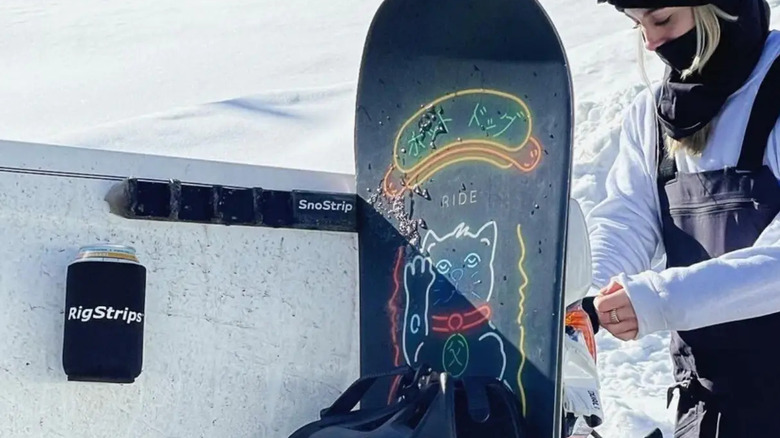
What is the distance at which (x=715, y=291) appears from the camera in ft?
5.35

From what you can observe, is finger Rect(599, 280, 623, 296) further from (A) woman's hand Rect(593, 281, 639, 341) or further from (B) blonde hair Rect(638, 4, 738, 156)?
(B) blonde hair Rect(638, 4, 738, 156)

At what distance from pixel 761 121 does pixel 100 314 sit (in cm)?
106

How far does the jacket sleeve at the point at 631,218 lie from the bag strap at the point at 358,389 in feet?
1.18

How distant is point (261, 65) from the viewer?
13.6 meters

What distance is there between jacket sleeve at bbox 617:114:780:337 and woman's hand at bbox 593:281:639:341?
13 mm

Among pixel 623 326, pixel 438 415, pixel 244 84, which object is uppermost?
pixel 244 84

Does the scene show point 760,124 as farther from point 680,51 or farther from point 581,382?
point 581,382

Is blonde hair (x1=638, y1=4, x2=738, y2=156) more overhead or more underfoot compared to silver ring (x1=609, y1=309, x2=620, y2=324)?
more overhead

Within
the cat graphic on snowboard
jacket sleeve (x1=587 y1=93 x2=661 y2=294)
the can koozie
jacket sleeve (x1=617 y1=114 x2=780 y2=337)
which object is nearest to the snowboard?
the cat graphic on snowboard

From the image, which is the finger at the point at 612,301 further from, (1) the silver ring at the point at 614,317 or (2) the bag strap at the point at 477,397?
(2) the bag strap at the point at 477,397

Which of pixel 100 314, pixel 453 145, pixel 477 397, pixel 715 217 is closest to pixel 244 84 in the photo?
pixel 453 145

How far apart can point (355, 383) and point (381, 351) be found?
0.13 m

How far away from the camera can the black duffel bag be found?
5.92 ft

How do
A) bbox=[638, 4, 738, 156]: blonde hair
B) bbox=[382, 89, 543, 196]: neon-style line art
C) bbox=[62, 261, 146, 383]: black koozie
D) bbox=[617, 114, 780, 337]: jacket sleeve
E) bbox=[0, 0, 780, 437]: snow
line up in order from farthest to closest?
bbox=[0, 0, 780, 437]: snow
bbox=[382, 89, 543, 196]: neon-style line art
bbox=[62, 261, 146, 383]: black koozie
bbox=[638, 4, 738, 156]: blonde hair
bbox=[617, 114, 780, 337]: jacket sleeve
